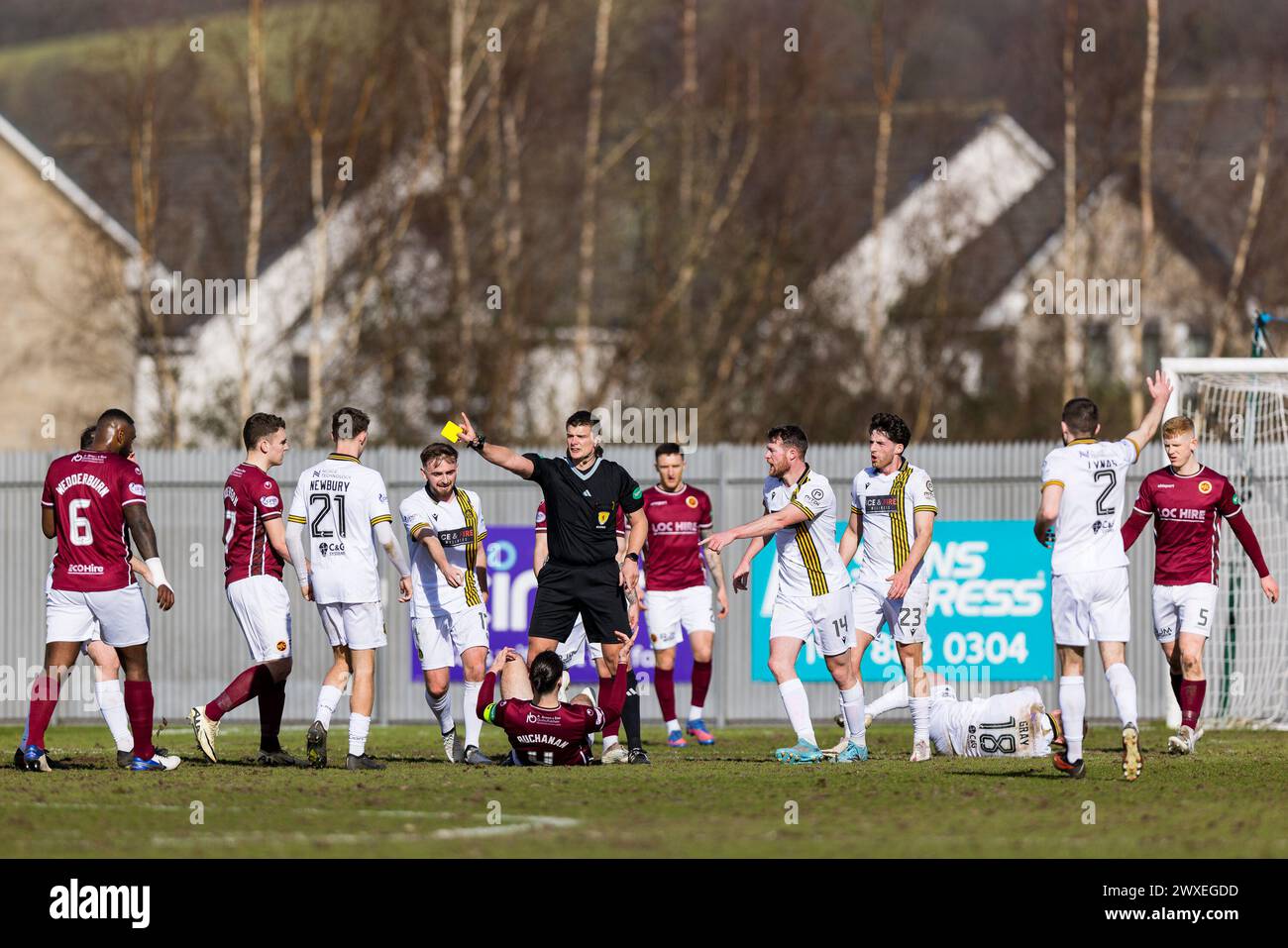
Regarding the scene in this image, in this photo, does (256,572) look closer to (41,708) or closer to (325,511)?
(325,511)

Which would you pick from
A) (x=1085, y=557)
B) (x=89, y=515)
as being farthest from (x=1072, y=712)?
(x=89, y=515)

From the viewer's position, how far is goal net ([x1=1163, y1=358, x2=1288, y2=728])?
16672mm

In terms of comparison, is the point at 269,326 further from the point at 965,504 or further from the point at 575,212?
the point at 965,504

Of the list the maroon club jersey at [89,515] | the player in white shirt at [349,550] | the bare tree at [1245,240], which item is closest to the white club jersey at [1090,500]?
the player in white shirt at [349,550]

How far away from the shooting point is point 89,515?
11328mm

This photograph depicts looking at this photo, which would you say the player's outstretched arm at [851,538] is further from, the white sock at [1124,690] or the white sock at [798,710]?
the white sock at [1124,690]

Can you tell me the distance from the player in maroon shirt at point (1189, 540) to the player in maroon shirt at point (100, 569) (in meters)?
7.15

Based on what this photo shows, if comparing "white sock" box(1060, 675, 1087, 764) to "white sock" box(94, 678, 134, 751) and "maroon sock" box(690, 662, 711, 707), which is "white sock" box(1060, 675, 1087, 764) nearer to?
"maroon sock" box(690, 662, 711, 707)

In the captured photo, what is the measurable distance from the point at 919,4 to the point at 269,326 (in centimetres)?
1399

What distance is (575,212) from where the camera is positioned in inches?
1265

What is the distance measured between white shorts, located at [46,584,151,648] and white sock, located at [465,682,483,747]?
7.61ft

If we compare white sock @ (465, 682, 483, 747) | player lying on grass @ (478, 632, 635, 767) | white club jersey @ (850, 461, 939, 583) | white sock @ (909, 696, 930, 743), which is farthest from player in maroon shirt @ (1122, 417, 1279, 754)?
white sock @ (465, 682, 483, 747)

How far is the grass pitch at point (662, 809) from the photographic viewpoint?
762 centimetres
